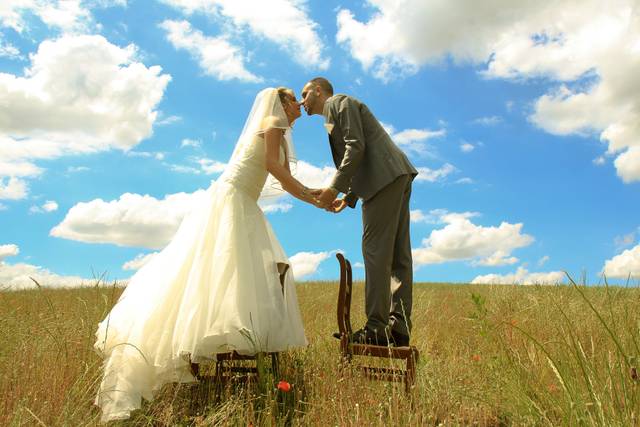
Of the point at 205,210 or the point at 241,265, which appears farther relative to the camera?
the point at 205,210

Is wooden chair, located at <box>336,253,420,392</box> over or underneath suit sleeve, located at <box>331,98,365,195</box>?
underneath

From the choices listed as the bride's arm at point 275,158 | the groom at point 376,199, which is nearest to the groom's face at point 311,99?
the groom at point 376,199

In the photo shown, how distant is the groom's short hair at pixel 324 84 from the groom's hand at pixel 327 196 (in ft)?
3.36

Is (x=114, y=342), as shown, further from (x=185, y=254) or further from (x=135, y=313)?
(x=185, y=254)

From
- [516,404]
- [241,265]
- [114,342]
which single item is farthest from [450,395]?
[114,342]

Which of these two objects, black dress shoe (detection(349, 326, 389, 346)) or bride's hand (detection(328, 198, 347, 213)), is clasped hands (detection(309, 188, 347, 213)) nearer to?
bride's hand (detection(328, 198, 347, 213))

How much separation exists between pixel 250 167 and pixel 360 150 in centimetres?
101

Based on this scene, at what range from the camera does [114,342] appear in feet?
14.0

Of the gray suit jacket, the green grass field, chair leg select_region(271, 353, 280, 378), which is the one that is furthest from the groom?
chair leg select_region(271, 353, 280, 378)

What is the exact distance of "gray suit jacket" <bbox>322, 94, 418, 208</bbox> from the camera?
4652 mm

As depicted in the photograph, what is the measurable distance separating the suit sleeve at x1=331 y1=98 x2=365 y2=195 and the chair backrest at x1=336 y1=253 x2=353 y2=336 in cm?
74

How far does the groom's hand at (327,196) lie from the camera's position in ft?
15.7

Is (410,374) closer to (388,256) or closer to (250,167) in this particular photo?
(388,256)

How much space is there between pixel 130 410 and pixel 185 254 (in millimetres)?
1317
